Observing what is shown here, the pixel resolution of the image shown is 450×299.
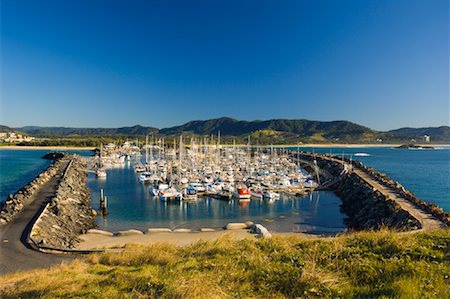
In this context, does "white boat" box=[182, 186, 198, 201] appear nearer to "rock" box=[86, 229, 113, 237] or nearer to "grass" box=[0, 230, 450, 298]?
"rock" box=[86, 229, 113, 237]

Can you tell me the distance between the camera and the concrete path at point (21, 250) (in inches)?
517

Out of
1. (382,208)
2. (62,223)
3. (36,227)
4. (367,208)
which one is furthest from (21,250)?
(367,208)

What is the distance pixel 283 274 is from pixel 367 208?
26331 millimetres

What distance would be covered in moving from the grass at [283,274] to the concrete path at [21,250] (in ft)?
17.9

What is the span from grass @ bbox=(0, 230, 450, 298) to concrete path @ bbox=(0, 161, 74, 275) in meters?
5.45

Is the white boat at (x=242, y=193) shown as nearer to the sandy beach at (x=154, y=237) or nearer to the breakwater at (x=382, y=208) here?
the breakwater at (x=382, y=208)

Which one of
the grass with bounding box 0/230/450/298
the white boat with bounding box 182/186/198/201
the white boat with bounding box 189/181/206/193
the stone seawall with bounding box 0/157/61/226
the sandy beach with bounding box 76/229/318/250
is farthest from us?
the white boat with bounding box 189/181/206/193

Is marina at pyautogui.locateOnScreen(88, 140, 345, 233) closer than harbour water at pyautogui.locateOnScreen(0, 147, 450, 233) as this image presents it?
No

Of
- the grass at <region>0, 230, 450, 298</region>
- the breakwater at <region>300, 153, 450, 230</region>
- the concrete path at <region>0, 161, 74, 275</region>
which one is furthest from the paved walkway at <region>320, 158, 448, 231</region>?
the concrete path at <region>0, 161, 74, 275</region>

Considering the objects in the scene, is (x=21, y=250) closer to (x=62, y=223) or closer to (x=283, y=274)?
(x=62, y=223)

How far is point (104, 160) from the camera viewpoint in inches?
2995

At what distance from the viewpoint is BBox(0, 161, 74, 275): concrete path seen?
13.1 meters

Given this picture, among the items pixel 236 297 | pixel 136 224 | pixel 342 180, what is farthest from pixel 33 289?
pixel 342 180

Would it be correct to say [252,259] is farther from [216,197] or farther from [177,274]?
[216,197]
